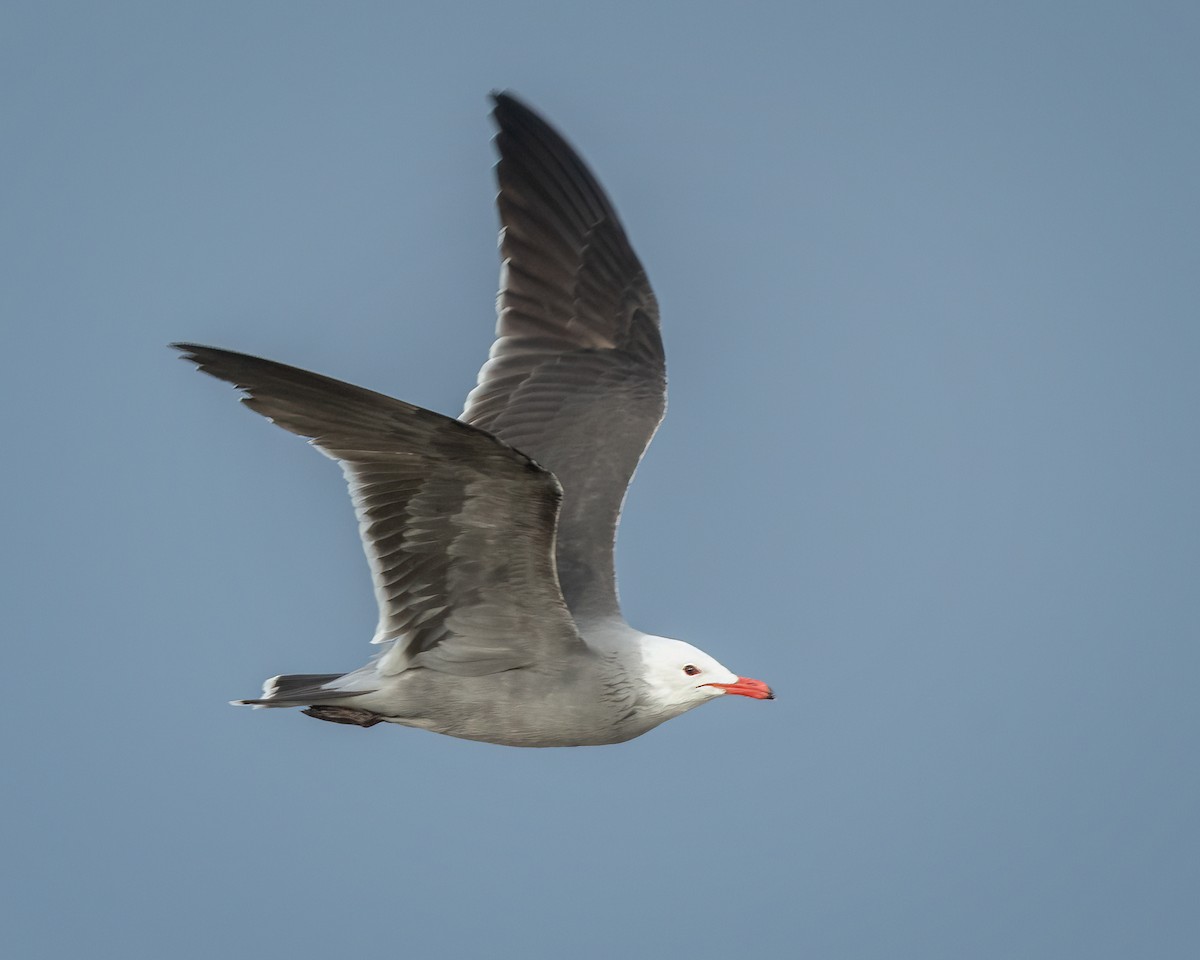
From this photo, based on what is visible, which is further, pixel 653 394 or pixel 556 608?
pixel 653 394

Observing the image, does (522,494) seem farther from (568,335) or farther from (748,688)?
(568,335)

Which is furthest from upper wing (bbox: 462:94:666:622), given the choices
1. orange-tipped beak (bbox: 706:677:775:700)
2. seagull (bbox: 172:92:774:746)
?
orange-tipped beak (bbox: 706:677:775:700)

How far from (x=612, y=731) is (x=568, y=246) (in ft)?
10.3

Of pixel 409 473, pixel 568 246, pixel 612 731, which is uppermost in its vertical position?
pixel 568 246

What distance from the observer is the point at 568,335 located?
30.7 feet

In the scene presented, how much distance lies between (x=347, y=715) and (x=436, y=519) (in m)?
1.25

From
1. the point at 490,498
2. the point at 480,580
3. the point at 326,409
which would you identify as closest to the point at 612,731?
the point at 480,580

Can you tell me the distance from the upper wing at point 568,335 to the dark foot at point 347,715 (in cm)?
144

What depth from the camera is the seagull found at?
6.49 m

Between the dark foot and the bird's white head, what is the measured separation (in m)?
1.22

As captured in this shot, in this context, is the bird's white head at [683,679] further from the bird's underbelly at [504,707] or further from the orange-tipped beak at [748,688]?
the bird's underbelly at [504,707]

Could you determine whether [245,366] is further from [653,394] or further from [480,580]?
[653,394]

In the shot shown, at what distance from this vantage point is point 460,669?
24.2 feet

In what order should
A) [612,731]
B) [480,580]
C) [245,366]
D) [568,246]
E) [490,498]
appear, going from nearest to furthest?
[245,366], [490,498], [480,580], [612,731], [568,246]
